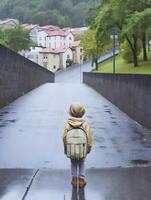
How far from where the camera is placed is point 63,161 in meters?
8.50

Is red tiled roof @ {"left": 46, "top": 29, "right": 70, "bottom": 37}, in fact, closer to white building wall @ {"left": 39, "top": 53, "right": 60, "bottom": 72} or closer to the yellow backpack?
white building wall @ {"left": 39, "top": 53, "right": 60, "bottom": 72}

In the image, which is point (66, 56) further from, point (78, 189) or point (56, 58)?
point (78, 189)

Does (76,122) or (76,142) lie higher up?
(76,122)

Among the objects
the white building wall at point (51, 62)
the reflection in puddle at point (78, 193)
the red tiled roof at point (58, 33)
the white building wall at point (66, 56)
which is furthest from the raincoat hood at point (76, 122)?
the red tiled roof at point (58, 33)

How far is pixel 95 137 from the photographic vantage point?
1130cm

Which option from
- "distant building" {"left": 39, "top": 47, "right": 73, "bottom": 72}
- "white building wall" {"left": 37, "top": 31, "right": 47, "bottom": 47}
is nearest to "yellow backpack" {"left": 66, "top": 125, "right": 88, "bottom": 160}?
"distant building" {"left": 39, "top": 47, "right": 73, "bottom": 72}

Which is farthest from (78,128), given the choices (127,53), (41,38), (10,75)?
(41,38)

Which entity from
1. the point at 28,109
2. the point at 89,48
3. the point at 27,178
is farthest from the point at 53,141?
the point at 89,48

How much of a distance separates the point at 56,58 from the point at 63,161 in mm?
146636

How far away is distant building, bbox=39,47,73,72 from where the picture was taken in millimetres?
153650

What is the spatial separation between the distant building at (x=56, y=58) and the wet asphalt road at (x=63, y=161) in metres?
139

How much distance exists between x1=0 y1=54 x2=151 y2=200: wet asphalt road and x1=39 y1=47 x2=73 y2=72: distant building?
139 metres

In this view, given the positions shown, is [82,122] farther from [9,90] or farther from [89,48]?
[89,48]

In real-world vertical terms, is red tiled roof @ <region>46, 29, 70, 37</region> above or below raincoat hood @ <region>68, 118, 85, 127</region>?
above
